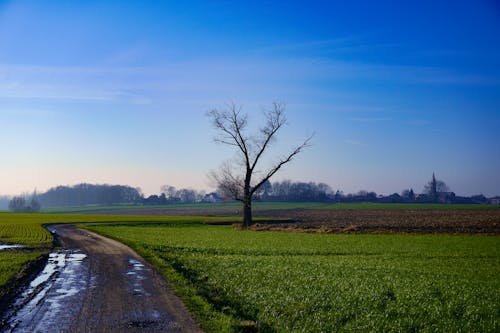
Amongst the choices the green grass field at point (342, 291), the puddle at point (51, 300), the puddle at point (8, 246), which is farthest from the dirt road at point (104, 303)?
the puddle at point (8, 246)

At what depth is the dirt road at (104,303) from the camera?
39.0 ft

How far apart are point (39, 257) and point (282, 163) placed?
134 ft

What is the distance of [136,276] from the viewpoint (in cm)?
2031

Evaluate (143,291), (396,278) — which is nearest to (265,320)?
(143,291)

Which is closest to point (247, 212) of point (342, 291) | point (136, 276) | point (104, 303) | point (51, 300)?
point (136, 276)

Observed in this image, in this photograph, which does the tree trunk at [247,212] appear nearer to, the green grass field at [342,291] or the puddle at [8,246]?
the green grass field at [342,291]

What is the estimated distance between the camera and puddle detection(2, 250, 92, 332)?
11953mm

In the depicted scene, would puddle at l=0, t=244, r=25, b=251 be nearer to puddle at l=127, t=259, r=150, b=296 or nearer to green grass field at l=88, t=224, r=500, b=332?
green grass field at l=88, t=224, r=500, b=332

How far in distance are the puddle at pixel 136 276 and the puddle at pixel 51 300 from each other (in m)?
1.83

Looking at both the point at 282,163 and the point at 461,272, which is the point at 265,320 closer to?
the point at 461,272

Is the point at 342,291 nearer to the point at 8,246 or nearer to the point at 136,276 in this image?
the point at 136,276

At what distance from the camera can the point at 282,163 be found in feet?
208

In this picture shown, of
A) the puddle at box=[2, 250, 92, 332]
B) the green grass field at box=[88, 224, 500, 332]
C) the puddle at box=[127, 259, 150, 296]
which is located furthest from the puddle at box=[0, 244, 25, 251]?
the puddle at box=[127, 259, 150, 296]

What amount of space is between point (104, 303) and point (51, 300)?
1.94 meters
